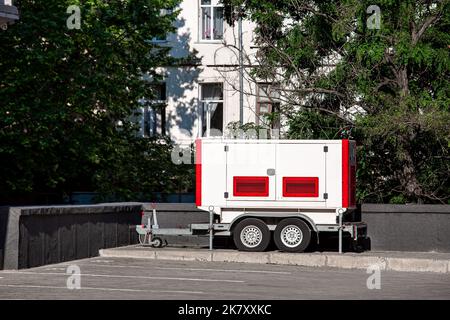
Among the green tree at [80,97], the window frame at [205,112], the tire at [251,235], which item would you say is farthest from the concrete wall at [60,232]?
the window frame at [205,112]

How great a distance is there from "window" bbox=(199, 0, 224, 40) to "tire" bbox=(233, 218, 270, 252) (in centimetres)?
1535

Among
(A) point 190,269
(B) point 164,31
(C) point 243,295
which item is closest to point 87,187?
(B) point 164,31

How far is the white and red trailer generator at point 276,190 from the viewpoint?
25.5 metres

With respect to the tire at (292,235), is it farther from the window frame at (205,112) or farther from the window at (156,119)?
the window frame at (205,112)

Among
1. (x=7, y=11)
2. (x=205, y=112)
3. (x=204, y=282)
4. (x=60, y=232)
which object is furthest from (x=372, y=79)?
(x=205, y=112)

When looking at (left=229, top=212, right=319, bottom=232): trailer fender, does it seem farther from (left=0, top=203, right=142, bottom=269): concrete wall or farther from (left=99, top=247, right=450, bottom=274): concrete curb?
(left=0, top=203, right=142, bottom=269): concrete wall

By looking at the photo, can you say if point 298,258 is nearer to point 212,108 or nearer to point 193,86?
point 212,108

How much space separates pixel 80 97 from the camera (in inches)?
1323

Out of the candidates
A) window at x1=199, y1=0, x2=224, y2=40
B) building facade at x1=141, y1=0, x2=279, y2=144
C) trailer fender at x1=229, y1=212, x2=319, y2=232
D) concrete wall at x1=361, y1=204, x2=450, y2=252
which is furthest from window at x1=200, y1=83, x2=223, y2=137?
trailer fender at x1=229, y1=212, x2=319, y2=232

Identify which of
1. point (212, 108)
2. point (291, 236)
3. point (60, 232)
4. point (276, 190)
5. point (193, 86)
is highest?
point (193, 86)

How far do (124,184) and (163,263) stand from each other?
459 inches

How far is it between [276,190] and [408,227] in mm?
3094

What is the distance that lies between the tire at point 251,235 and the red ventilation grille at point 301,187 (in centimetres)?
89

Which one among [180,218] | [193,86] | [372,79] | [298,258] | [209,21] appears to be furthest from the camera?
[209,21]
